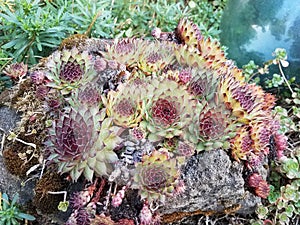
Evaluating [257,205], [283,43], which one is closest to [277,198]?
[257,205]

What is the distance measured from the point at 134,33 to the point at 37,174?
1235 millimetres

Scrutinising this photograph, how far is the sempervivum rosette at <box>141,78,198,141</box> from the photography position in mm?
1482

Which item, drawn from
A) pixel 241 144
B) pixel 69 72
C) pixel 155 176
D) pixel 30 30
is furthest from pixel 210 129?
pixel 30 30

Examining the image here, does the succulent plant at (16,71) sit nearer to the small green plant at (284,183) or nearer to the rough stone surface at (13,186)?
the rough stone surface at (13,186)

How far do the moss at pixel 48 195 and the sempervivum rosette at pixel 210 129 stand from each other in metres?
0.47

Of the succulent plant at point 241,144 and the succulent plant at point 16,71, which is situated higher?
the succulent plant at point 241,144

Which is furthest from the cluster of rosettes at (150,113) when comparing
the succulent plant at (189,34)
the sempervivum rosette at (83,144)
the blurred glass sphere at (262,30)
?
the blurred glass sphere at (262,30)

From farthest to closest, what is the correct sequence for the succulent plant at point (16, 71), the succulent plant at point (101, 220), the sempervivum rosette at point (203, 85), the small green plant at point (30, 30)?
the small green plant at point (30, 30), the succulent plant at point (16, 71), the sempervivum rosette at point (203, 85), the succulent plant at point (101, 220)

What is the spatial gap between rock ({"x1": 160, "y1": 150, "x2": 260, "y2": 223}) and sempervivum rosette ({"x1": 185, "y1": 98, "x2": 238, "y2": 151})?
0.04 meters

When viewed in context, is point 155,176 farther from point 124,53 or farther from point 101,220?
point 124,53

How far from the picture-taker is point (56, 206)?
1524mm

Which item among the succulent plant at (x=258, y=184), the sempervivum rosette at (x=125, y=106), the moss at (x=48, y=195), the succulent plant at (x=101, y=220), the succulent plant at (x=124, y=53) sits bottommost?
the moss at (x=48, y=195)

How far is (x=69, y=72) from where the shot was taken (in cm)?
161

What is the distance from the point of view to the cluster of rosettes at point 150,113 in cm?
141
